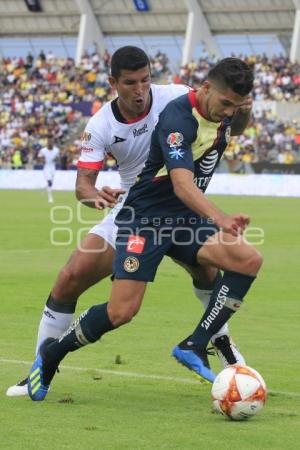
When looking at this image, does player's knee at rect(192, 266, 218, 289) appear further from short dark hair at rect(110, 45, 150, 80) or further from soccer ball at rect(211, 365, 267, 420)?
short dark hair at rect(110, 45, 150, 80)

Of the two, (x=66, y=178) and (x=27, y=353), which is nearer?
(x=27, y=353)

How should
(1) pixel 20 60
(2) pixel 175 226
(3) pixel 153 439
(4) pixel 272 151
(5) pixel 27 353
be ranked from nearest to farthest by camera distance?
(3) pixel 153 439 → (2) pixel 175 226 → (5) pixel 27 353 → (4) pixel 272 151 → (1) pixel 20 60

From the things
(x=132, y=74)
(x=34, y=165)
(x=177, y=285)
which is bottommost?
(x=34, y=165)

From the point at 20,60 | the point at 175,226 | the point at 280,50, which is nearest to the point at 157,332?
the point at 175,226

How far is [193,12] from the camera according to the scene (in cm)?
6175

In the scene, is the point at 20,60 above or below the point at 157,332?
below

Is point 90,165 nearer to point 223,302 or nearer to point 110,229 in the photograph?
point 110,229

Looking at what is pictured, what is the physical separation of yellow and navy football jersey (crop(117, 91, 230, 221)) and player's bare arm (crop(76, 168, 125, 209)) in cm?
18

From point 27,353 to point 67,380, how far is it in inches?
46.9

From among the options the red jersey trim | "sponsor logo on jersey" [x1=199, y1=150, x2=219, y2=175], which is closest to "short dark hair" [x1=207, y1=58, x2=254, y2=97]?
"sponsor logo on jersey" [x1=199, y1=150, x2=219, y2=175]

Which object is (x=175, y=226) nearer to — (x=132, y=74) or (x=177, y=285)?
(x=132, y=74)

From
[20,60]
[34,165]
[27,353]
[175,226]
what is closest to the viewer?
[175,226]

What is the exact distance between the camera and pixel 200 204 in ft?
23.7

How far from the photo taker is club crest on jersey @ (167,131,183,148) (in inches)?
294
